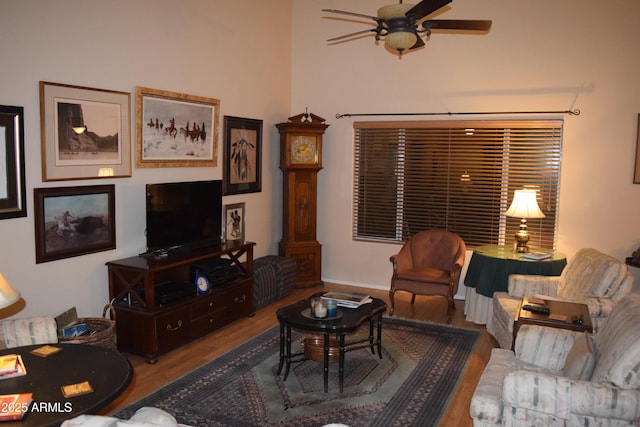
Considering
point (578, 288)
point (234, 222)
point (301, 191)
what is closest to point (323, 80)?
point (301, 191)

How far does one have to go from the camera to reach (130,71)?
175 inches

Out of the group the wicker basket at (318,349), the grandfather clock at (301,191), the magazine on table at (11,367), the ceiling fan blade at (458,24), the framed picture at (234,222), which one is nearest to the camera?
the magazine on table at (11,367)

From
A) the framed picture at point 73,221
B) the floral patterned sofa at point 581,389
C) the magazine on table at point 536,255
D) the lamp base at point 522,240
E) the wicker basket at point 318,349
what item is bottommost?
the wicker basket at point 318,349

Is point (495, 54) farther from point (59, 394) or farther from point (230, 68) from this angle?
point (59, 394)

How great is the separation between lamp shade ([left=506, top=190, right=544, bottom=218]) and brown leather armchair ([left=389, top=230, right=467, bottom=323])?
66cm

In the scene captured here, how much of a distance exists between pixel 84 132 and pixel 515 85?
4.38m

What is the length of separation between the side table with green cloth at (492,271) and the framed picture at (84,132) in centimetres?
342

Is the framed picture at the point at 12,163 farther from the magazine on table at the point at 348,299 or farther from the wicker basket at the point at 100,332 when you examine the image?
the magazine on table at the point at 348,299

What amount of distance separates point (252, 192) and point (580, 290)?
360cm

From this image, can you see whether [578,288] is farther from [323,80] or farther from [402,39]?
[323,80]

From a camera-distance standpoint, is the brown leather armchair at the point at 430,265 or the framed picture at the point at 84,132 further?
the brown leather armchair at the point at 430,265

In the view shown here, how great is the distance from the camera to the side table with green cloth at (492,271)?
16.4 feet

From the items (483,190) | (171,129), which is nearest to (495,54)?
(483,190)

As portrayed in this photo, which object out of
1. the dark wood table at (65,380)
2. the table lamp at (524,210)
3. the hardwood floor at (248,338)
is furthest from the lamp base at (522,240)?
the dark wood table at (65,380)
